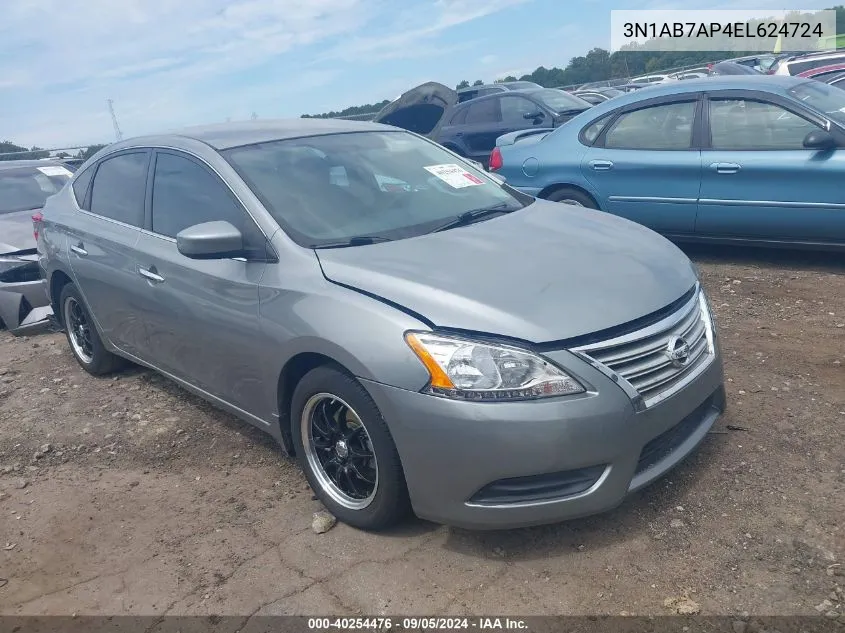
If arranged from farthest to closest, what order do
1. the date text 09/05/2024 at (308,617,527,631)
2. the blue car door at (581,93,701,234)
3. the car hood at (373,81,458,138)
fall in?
the car hood at (373,81,458,138) < the blue car door at (581,93,701,234) < the date text 09/05/2024 at (308,617,527,631)

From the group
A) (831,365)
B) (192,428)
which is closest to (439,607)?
(192,428)

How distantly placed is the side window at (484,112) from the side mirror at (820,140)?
24.1 feet

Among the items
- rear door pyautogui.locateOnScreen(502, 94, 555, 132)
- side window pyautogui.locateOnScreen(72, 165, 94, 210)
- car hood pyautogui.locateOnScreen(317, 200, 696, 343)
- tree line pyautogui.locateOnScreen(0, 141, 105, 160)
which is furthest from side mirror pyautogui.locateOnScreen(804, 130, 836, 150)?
tree line pyautogui.locateOnScreen(0, 141, 105, 160)

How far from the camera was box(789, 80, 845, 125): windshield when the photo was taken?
18.7ft

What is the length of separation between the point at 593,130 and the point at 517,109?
5.78m

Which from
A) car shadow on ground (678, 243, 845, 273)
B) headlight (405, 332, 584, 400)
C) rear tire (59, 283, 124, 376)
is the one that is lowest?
car shadow on ground (678, 243, 845, 273)

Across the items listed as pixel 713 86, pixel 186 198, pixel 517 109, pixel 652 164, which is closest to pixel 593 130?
pixel 652 164

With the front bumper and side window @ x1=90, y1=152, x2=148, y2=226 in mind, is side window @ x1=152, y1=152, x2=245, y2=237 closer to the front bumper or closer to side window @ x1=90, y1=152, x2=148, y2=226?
side window @ x1=90, y1=152, x2=148, y2=226

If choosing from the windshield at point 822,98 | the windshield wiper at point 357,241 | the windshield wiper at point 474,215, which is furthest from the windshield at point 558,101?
the windshield wiper at point 357,241

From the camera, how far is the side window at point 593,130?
6809 mm

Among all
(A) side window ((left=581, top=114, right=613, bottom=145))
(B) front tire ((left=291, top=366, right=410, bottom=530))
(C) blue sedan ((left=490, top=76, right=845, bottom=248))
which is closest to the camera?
(B) front tire ((left=291, top=366, right=410, bottom=530))

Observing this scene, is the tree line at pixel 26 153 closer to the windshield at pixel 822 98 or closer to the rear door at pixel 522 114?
the rear door at pixel 522 114

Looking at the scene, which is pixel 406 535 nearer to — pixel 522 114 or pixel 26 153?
pixel 522 114

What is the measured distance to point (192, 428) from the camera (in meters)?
4.27
